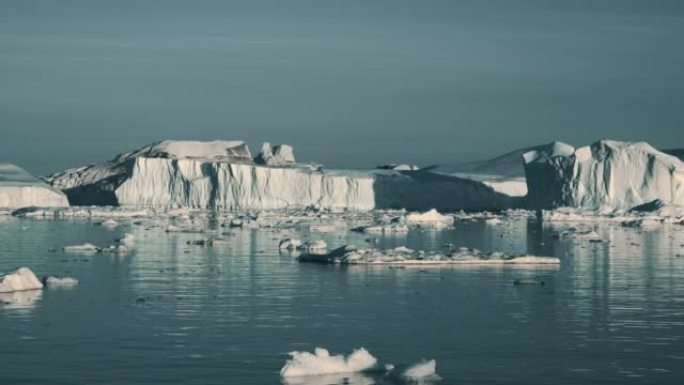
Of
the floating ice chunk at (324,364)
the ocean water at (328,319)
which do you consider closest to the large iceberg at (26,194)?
the ocean water at (328,319)

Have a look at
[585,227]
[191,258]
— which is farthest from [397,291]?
[585,227]

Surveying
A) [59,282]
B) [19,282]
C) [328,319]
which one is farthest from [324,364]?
[59,282]

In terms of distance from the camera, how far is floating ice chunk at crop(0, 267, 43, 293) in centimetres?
2427

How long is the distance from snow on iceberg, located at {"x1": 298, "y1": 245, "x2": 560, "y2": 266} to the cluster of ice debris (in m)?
16.2

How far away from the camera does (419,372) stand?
15.6 m

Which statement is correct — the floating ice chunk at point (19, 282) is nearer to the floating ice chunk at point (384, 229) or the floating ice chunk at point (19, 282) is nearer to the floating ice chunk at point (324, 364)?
the floating ice chunk at point (324, 364)

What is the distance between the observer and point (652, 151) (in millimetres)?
66875

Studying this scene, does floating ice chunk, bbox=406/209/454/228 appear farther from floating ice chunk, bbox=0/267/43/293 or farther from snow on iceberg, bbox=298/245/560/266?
floating ice chunk, bbox=0/267/43/293

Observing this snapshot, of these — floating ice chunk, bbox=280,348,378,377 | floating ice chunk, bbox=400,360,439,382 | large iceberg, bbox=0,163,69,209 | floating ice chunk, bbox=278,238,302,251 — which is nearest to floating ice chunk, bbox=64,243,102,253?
floating ice chunk, bbox=278,238,302,251

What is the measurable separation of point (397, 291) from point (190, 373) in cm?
1048

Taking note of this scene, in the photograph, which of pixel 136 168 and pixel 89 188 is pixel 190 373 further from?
pixel 89 188

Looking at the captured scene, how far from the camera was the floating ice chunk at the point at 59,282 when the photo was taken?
86.4 feet

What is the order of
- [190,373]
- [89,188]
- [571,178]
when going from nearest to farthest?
[190,373] → [571,178] → [89,188]

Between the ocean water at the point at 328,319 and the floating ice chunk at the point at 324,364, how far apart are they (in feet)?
0.67
